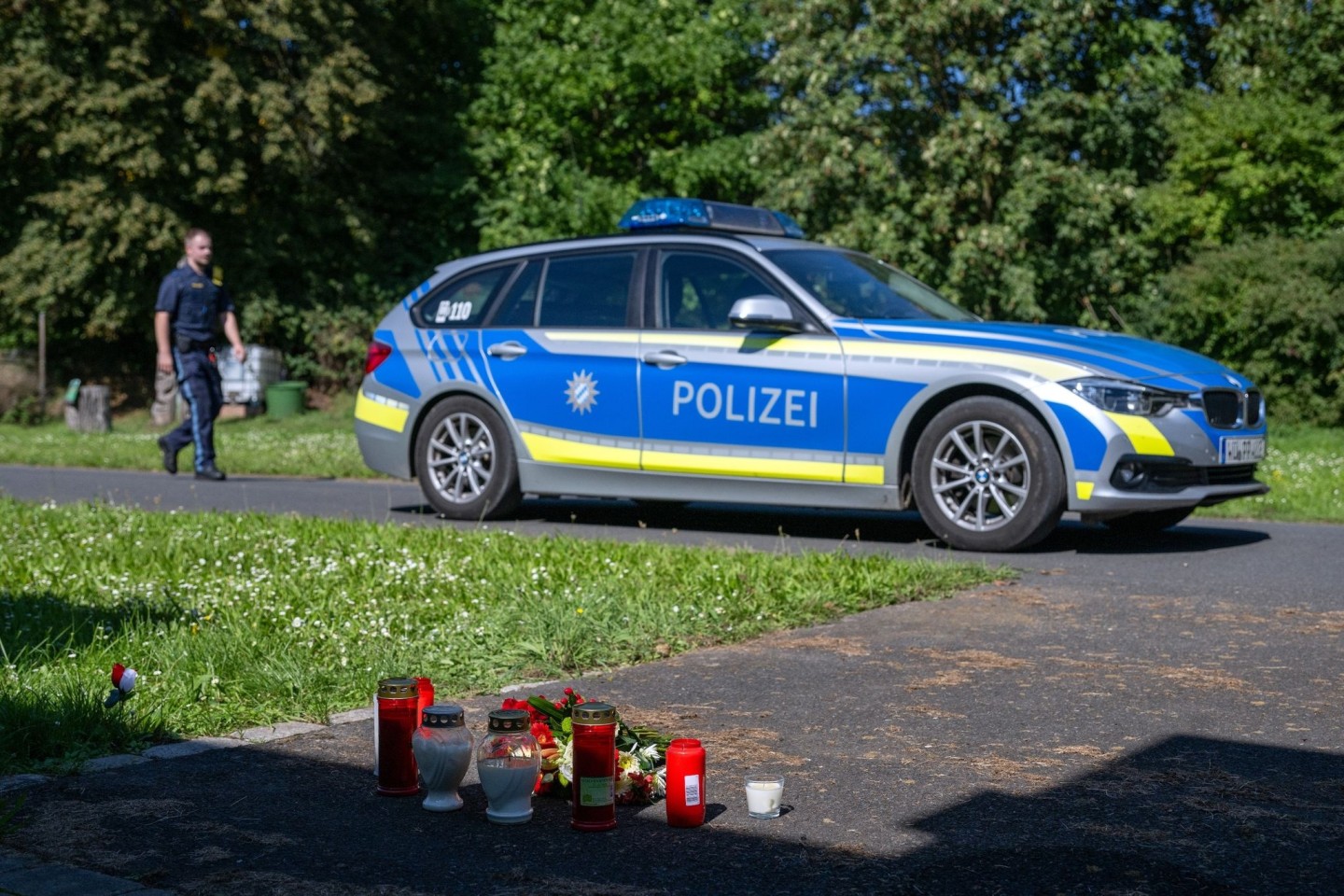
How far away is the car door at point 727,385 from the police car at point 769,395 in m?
0.01

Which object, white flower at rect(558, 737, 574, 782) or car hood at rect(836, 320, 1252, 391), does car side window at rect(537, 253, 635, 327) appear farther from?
white flower at rect(558, 737, 574, 782)

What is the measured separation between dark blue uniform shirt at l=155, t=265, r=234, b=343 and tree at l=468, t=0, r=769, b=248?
15.5 meters

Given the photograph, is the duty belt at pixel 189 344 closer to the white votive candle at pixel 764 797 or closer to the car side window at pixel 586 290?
the car side window at pixel 586 290

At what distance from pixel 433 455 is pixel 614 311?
5.26 ft

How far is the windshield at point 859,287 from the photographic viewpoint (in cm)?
935

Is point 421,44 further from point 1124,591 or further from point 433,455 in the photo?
point 1124,591

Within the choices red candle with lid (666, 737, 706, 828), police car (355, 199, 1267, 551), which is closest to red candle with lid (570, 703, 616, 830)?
red candle with lid (666, 737, 706, 828)

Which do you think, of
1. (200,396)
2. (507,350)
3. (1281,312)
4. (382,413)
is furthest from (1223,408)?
(1281,312)

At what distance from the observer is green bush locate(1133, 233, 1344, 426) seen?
21.1 m

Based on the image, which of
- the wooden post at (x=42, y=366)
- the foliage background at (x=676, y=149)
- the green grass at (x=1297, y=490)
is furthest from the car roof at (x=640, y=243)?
the wooden post at (x=42, y=366)

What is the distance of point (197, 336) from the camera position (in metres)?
13.9

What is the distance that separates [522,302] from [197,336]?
4.53 meters

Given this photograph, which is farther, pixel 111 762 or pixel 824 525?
pixel 824 525

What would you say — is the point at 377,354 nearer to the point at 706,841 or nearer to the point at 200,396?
the point at 200,396
